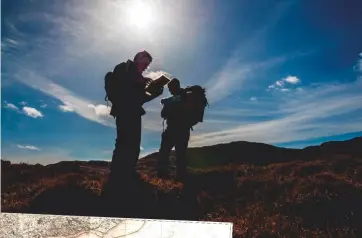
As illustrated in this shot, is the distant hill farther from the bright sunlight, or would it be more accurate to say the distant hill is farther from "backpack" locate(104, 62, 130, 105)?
the bright sunlight

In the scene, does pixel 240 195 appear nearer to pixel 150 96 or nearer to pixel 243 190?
pixel 243 190

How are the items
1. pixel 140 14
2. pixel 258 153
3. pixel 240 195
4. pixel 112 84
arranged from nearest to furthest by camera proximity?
1. pixel 240 195
2. pixel 258 153
3. pixel 112 84
4. pixel 140 14

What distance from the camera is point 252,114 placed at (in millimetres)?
5699

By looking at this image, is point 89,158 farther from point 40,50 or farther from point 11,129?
point 40,50

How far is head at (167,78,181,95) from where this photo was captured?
5.91 m

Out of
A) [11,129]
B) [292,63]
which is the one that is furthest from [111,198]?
[292,63]

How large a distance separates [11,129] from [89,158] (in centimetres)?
122

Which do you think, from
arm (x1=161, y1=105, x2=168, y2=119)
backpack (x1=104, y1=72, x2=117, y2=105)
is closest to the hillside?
arm (x1=161, y1=105, x2=168, y2=119)

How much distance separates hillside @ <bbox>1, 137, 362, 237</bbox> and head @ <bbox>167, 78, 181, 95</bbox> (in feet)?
2.73

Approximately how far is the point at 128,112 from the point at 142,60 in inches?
27.8

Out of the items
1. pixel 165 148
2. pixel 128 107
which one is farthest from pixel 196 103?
pixel 128 107

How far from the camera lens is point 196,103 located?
5852 mm

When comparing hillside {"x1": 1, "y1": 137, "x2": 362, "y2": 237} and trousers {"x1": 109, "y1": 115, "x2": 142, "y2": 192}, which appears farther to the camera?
trousers {"x1": 109, "y1": 115, "x2": 142, "y2": 192}

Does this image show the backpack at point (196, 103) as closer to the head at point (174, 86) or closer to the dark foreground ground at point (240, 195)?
the head at point (174, 86)
